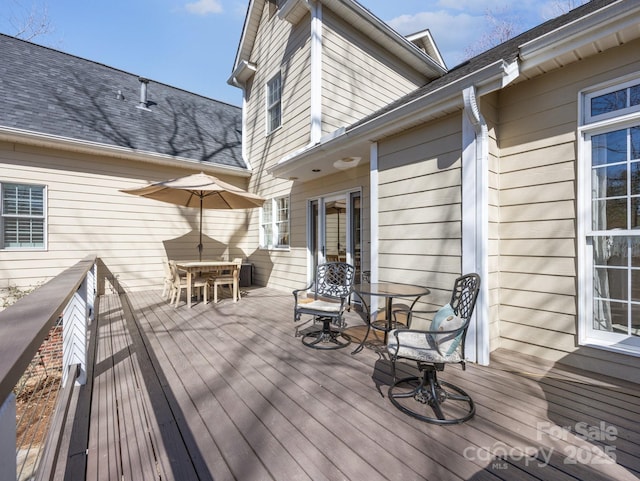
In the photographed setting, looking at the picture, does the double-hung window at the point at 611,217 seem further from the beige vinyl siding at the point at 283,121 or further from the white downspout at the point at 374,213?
the beige vinyl siding at the point at 283,121

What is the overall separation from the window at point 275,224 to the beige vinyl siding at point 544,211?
4.74m

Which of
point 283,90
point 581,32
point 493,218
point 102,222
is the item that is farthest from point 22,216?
point 581,32

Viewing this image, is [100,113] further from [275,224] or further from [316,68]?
[316,68]

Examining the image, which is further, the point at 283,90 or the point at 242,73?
the point at 242,73

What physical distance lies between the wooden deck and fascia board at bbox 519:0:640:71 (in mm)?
2724

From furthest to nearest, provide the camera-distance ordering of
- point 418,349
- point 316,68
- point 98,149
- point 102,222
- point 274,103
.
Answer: point 274,103
point 102,222
point 98,149
point 316,68
point 418,349

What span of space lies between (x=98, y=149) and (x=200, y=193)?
214cm

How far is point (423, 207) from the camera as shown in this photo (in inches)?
138

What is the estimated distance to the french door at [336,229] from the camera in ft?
18.0

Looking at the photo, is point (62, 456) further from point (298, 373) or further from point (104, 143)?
point (104, 143)

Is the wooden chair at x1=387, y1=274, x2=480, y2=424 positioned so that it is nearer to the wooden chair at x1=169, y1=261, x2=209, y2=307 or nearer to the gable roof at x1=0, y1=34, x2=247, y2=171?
the wooden chair at x1=169, y1=261, x2=209, y2=307

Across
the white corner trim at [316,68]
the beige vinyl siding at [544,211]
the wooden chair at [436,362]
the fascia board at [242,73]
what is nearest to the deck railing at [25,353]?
the wooden chair at [436,362]

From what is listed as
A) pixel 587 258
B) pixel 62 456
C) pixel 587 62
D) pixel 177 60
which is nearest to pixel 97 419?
pixel 62 456

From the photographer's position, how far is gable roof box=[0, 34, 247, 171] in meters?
5.68
